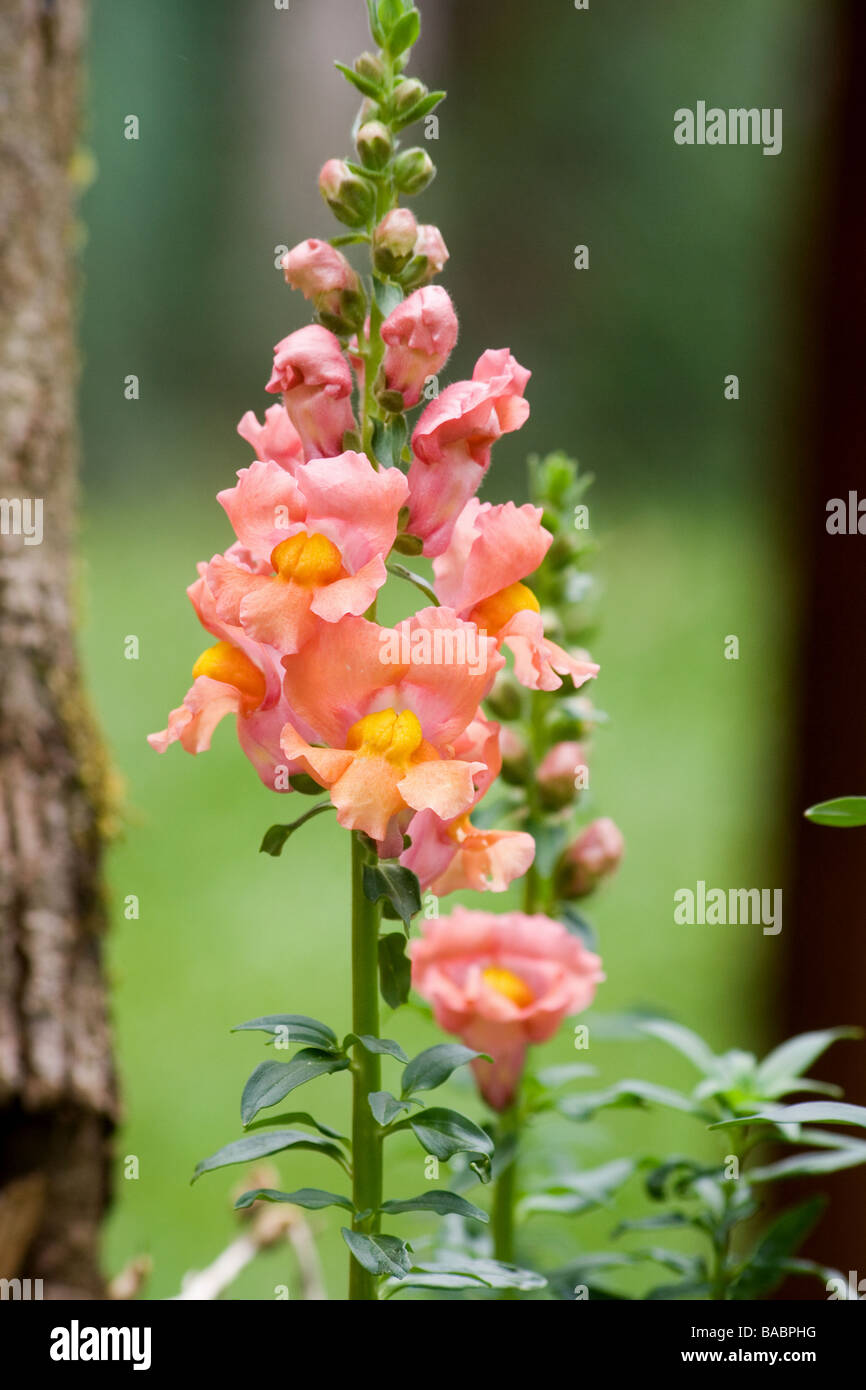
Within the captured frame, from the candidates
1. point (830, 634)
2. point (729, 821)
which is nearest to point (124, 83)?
point (830, 634)

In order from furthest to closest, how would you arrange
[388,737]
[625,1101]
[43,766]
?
[43,766]
[625,1101]
[388,737]

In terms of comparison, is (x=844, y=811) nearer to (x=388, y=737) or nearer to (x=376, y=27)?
(x=388, y=737)

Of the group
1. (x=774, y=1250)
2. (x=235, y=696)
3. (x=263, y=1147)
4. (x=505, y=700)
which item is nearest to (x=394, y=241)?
(x=235, y=696)

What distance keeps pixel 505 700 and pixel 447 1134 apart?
32 cm

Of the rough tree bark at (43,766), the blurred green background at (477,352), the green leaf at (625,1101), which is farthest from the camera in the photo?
the blurred green background at (477,352)

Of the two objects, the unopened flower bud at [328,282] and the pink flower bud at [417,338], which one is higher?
the unopened flower bud at [328,282]

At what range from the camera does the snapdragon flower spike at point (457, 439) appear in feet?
1.83

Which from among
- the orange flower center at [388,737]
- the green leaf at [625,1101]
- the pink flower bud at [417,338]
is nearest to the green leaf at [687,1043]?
the green leaf at [625,1101]

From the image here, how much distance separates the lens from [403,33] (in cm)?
59

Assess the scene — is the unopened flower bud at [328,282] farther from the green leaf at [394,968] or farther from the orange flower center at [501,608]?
the green leaf at [394,968]

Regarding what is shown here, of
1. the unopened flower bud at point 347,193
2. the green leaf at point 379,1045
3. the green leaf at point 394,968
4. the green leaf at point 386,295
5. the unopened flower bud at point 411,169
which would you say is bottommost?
the green leaf at point 379,1045

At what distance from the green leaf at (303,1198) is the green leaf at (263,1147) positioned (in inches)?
0.7

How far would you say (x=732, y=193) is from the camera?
1214 mm

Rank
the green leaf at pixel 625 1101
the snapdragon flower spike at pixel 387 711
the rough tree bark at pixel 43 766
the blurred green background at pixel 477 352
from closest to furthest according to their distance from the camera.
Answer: the snapdragon flower spike at pixel 387 711, the green leaf at pixel 625 1101, the rough tree bark at pixel 43 766, the blurred green background at pixel 477 352
